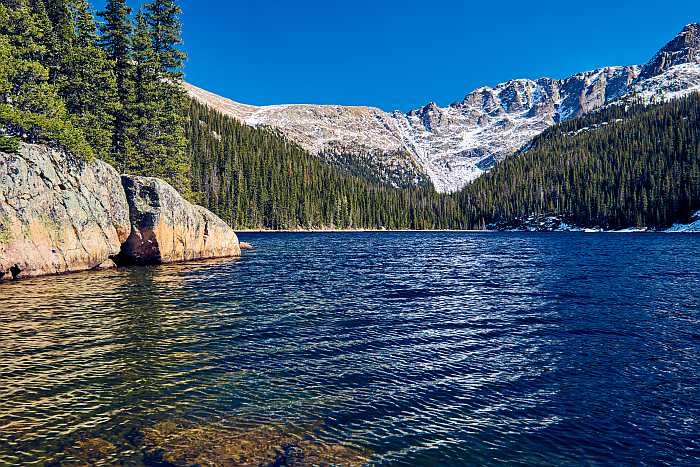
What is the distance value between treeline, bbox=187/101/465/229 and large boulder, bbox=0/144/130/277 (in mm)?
96314

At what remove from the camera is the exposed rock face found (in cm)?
3728

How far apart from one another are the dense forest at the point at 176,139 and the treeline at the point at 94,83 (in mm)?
126

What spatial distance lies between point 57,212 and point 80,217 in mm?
1966

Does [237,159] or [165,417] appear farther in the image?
[237,159]

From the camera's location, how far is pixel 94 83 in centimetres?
4359

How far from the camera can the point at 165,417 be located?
8797 mm

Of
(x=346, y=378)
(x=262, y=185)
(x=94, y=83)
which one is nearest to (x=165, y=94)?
(x=94, y=83)

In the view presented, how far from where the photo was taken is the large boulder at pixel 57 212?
27312 mm

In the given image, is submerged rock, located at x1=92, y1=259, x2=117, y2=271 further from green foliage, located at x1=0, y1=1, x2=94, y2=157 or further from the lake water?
the lake water

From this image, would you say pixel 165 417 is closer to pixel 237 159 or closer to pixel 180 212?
pixel 180 212

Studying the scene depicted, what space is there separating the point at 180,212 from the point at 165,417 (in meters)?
34.1

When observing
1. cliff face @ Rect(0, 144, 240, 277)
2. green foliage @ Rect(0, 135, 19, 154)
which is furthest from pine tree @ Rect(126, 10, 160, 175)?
green foliage @ Rect(0, 135, 19, 154)

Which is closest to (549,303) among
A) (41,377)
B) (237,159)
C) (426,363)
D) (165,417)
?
(426,363)

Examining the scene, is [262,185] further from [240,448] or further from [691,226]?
[240,448]
